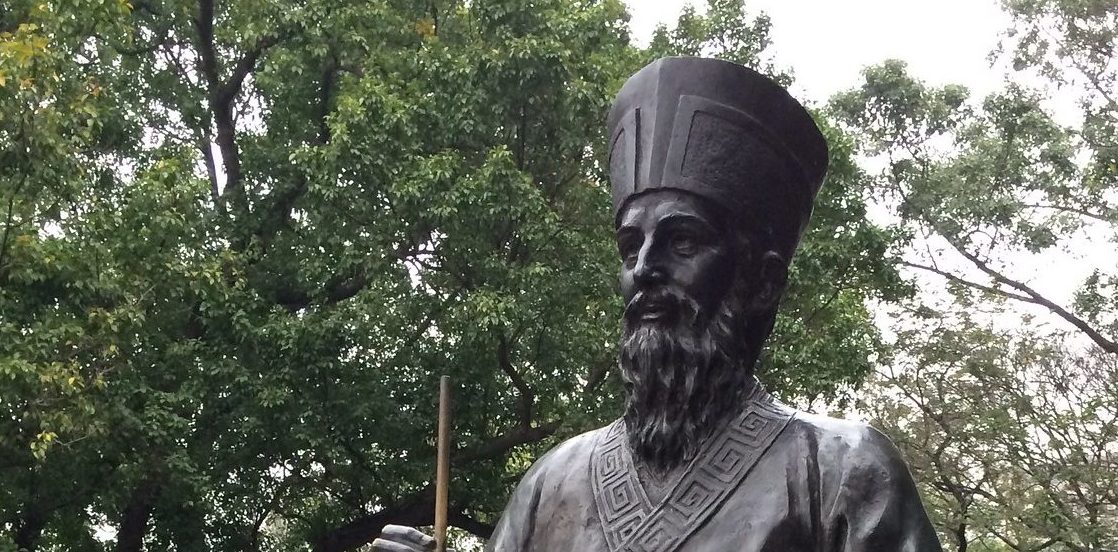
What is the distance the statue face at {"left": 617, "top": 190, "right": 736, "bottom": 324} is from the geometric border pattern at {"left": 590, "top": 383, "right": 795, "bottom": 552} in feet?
0.84

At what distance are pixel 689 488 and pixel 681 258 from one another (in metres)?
0.47

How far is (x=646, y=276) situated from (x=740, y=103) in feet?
1.41

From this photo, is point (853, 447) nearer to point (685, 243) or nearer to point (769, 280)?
point (769, 280)

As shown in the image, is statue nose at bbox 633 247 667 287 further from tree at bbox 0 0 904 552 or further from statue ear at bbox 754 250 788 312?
tree at bbox 0 0 904 552

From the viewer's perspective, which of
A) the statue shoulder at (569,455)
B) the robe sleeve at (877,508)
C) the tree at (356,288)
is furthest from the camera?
the tree at (356,288)

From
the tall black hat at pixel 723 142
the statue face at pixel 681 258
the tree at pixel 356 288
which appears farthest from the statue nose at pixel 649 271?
the tree at pixel 356 288

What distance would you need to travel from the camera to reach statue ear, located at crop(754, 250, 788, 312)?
2.82 metres

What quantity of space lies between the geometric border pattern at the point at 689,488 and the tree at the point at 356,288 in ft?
24.6

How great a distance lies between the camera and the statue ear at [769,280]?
9.25ft

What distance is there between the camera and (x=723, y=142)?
278cm

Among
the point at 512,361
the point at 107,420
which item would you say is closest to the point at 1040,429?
the point at 512,361

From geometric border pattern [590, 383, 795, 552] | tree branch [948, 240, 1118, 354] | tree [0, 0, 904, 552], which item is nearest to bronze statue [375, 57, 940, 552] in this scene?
geometric border pattern [590, 383, 795, 552]

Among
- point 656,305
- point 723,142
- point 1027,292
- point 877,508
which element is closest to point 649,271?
point 656,305

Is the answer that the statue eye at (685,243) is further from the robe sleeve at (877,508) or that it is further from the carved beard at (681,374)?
the robe sleeve at (877,508)
